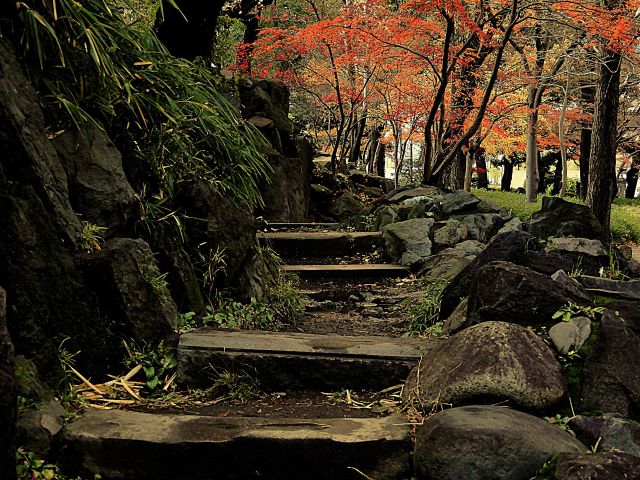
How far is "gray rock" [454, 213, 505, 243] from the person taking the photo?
23.7ft

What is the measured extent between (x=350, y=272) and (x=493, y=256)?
7.96ft

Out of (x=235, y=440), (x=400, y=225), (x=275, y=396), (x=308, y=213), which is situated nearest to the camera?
(x=235, y=440)

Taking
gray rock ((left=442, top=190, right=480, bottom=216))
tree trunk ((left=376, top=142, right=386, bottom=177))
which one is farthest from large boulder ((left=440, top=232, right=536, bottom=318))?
tree trunk ((left=376, top=142, right=386, bottom=177))

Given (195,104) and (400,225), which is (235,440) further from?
(400,225)

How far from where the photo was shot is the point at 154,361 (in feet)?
10.3

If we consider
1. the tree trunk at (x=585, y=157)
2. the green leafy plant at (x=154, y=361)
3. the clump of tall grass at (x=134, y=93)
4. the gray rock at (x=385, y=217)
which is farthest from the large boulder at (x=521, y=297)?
the tree trunk at (x=585, y=157)

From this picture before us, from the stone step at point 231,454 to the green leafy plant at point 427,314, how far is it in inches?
73.3

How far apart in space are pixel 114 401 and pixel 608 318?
2.46 m

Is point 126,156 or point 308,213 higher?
point 126,156

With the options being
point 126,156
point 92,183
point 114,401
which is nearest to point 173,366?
point 114,401

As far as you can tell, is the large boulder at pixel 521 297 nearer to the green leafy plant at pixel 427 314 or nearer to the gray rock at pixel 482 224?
the green leafy plant at pixel 427 314

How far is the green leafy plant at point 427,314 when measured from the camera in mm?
4406

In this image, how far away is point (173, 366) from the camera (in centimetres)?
315

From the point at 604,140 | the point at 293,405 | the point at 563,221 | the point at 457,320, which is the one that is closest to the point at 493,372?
Result: the point at 293,405
